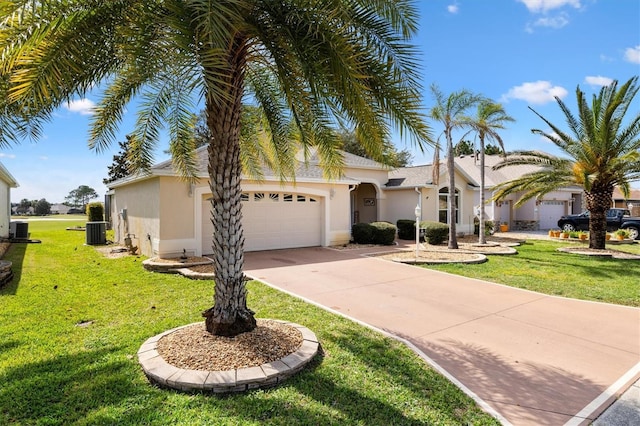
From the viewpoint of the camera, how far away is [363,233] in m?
17.8

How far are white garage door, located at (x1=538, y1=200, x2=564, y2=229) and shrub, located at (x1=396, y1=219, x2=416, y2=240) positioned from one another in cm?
1539

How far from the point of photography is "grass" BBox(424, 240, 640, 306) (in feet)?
28.6

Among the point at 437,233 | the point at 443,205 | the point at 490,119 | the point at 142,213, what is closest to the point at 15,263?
the point at 142,213

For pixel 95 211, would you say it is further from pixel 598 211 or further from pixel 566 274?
pixel 598 211

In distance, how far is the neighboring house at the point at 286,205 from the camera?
509 inches

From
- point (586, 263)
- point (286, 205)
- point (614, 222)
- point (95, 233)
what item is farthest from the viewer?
→ point (614, 222)

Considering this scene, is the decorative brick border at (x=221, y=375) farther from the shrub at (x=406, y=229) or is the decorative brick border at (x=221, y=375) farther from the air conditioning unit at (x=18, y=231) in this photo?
the air conditioning unit at (x=18, y=231)

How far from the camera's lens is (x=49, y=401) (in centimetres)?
386

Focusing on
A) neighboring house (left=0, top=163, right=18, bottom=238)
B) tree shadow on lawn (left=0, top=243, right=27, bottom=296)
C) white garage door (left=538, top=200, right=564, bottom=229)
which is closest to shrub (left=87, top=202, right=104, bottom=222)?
neighboring house (left=0, top=163, right=18, bottom=238)

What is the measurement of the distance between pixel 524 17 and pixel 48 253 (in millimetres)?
19866

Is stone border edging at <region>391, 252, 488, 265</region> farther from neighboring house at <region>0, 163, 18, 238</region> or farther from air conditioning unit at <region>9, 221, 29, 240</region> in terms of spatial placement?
air conditioning unit at <region>9, 221, 29, 240</region>

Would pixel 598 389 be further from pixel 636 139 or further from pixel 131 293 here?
pixel 636 139

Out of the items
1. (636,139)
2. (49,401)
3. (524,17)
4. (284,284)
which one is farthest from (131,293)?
(636,139)

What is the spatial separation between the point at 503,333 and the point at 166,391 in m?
5.28
